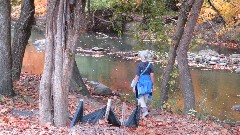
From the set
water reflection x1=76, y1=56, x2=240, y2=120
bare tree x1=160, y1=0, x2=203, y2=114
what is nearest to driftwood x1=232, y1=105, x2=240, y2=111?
water reflection x1=76, y1=56, x2=240, y2=120

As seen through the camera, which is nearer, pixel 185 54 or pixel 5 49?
pixel 5 49

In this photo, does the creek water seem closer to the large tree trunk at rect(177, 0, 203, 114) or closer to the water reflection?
the water reflection

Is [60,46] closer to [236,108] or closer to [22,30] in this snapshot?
[22,30]

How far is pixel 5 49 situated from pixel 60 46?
3.34m

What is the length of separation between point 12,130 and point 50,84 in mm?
974

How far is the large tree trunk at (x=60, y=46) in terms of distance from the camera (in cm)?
617

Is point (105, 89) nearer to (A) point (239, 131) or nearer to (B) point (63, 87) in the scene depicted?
(A) point (239, 131)

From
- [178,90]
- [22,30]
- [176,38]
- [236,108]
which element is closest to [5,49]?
[22,30]

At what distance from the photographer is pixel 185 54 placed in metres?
9.73

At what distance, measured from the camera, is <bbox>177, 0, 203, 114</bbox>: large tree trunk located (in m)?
9.56

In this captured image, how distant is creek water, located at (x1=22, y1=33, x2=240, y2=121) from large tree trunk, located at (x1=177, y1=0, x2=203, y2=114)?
3.95ft

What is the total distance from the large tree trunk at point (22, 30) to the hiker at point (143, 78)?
13.3 feet

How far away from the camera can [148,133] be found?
6.84 metres

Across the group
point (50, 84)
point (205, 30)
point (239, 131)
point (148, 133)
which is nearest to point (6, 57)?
point (50, 84)
